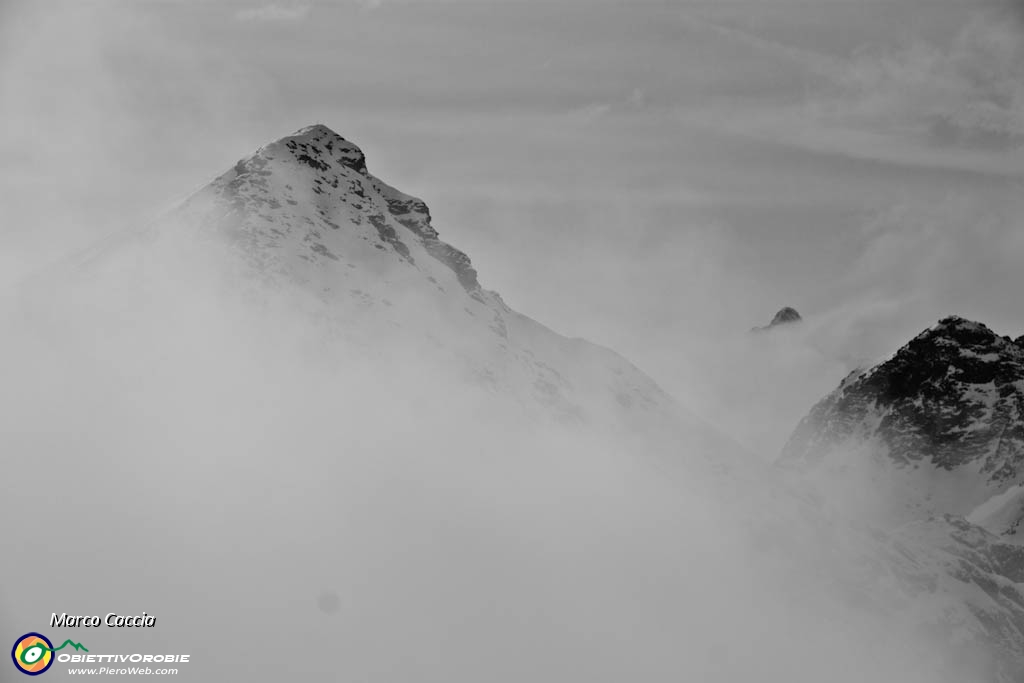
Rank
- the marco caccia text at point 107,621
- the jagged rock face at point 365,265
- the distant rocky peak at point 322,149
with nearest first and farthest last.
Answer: the marco caccia text at point 107,621
the jagged rock face at point 365,265
the distant rocky peak at point 322,149

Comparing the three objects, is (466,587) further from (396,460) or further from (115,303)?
(115,303)

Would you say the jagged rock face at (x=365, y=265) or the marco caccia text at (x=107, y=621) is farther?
the jagged rock face at (x=365, y=265)

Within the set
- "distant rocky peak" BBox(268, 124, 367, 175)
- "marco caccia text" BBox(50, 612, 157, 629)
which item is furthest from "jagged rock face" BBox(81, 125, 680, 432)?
"marco caccia text" BBox(50, 612, 157, 629)

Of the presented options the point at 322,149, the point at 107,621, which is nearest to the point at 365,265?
the point at 322,149

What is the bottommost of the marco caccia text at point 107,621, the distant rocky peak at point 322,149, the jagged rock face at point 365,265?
the marco caccia text at point 107,621

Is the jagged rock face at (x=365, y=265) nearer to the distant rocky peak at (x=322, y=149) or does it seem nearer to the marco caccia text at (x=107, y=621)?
the distant rocky peak at (x=322, y=149)

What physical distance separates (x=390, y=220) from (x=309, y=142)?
22616 mm

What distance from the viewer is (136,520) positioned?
10319 centimetres

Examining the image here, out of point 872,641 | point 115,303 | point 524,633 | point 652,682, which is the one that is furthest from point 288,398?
point 872,641

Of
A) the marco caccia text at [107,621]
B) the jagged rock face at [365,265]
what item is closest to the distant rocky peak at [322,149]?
the jagged rock face at [365,265]

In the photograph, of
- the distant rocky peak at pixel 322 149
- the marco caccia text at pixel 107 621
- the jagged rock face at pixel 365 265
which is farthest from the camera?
the distant rocky peak at pixel 322 149

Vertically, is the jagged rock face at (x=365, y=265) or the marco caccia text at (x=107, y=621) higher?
the jagged rock face at (x=365, y=265)

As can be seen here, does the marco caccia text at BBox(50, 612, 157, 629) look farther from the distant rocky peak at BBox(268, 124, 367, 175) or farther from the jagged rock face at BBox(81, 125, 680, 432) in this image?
the distant rocky peak at BBox(268, 124, 367, 175)

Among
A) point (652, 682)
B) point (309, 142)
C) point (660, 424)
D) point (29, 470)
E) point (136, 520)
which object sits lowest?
point (652, 682)
